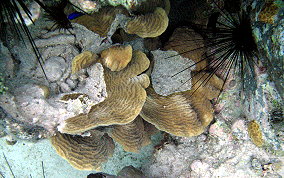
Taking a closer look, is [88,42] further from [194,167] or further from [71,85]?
[194,167]

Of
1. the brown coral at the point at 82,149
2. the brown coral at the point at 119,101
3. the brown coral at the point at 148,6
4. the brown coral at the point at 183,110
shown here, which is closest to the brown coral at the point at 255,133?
the brown coral at the point at 183,110

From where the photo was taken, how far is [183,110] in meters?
2.79

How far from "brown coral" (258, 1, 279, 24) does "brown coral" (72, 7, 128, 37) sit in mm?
1413

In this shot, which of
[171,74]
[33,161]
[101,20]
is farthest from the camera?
[33,161]

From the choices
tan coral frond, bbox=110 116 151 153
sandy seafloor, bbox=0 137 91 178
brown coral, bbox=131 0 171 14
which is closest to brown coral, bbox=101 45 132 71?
brown coral, bbox=131 0 171 14

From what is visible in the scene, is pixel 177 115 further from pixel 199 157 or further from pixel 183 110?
pixel 199 157

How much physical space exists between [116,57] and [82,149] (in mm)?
1340

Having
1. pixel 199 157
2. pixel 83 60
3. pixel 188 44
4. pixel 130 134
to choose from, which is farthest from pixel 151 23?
pixel 199 157

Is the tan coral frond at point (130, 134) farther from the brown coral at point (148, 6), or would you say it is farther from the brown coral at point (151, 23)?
the brown coral at point (148, 6)

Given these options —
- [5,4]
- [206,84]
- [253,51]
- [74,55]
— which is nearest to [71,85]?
[74,55]

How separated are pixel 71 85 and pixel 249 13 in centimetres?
214

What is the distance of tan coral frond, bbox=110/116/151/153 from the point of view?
3.07 metres

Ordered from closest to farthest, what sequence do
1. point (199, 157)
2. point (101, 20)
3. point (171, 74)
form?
point (101, 20)
point (171, 74)
point (199, 157)

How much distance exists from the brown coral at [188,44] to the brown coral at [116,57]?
0.68 metres
